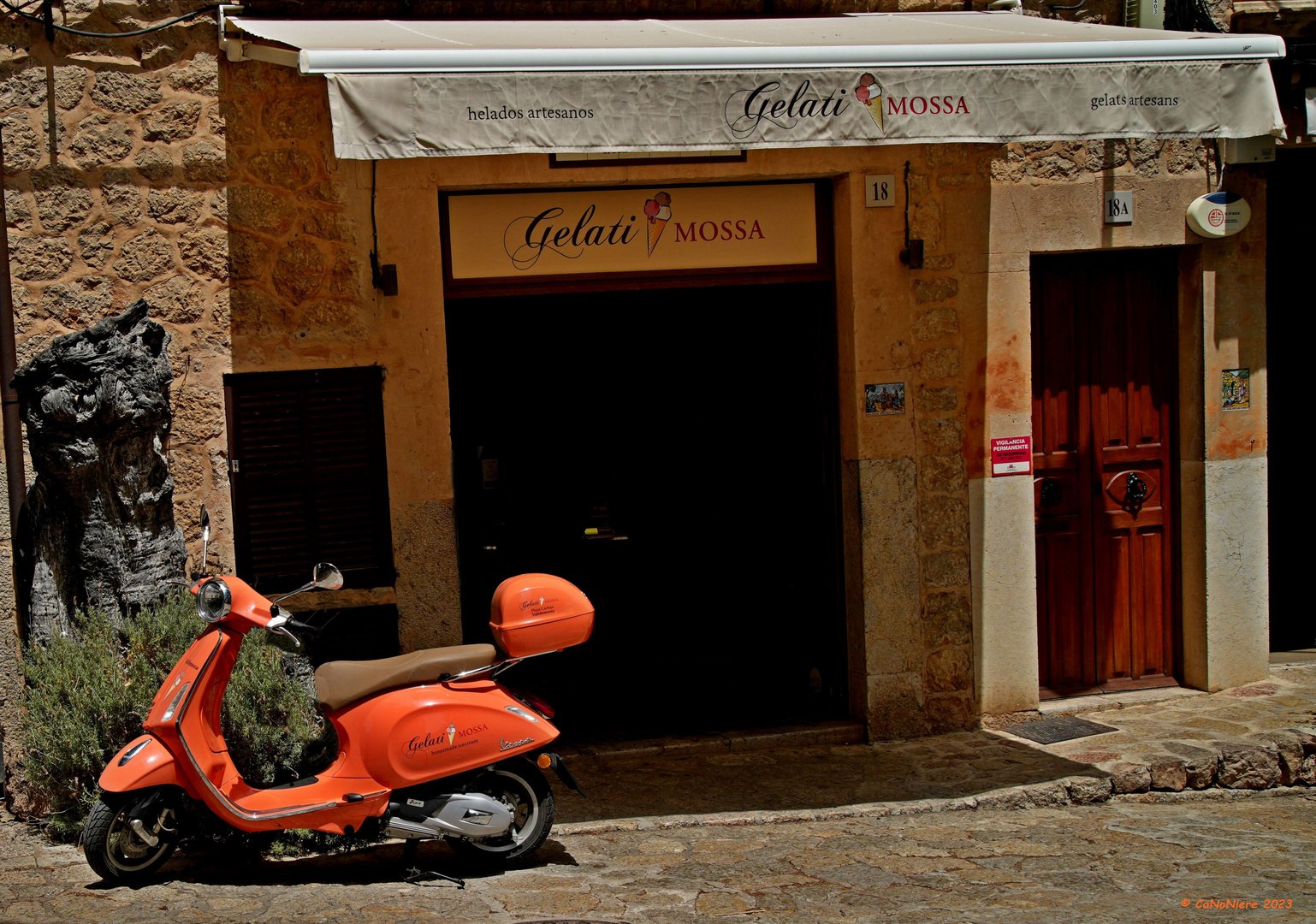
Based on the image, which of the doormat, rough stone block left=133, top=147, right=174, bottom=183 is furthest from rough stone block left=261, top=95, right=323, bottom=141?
the doormat

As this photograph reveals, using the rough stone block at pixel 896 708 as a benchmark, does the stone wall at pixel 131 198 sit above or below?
above

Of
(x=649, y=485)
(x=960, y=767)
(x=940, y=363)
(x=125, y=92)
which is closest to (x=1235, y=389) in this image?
(x=940, y=363)

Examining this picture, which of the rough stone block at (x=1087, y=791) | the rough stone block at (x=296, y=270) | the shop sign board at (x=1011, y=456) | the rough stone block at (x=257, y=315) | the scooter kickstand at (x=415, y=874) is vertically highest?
the rough stone block at (x=296, y=270)

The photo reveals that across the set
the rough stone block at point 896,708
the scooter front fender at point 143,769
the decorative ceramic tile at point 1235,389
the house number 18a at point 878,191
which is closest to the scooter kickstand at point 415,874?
the scooter front fender at point 143,769

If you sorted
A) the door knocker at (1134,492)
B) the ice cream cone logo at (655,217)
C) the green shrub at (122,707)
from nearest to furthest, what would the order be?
the green shrub at (122,707) < the ice cream cone logo at (655,217) < the door knocker at (1134,492)

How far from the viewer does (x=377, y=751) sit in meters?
4.47

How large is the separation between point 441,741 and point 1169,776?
12.0 feet

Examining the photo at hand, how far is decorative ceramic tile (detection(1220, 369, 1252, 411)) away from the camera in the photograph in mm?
6844

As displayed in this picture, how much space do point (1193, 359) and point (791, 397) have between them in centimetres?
241

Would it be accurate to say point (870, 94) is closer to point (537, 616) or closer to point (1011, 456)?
point (1011, 456)

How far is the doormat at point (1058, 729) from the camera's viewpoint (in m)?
6.35

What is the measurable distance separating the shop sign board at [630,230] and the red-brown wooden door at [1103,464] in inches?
63.1

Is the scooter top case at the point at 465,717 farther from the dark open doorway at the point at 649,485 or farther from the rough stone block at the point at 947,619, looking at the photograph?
the rough stone block at the point at 947,619

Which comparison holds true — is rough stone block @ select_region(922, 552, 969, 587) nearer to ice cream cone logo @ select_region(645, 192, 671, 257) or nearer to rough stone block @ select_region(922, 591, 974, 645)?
rough stone block @ select_region(922, 591, 974, 645)
